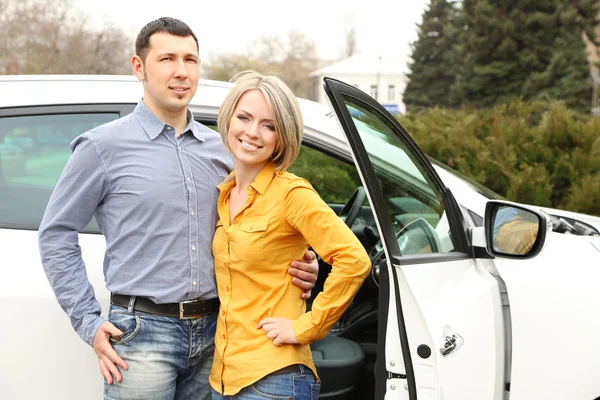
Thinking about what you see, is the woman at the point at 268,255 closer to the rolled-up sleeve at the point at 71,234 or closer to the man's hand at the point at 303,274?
the man's hand at the point at 303,274

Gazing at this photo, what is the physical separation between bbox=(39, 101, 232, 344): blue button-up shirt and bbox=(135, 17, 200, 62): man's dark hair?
0.26 meters

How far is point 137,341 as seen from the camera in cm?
180

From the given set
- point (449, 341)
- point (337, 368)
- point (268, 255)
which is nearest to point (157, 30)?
point (268, 255)

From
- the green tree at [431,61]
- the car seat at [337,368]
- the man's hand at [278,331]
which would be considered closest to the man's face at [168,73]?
the man's hand at [278,331]

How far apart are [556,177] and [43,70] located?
99.1 feet

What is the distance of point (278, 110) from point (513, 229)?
828 millimetres

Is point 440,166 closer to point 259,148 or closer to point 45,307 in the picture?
point 259,148

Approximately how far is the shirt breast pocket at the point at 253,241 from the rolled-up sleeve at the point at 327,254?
9cm

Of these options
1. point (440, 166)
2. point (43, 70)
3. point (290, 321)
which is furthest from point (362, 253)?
point (43, 70)

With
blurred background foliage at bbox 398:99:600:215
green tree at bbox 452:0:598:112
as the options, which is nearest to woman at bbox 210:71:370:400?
blurred background foliage at bbox 398:99:600:215

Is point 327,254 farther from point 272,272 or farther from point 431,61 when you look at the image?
point 431,61

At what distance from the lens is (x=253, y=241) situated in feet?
5.89

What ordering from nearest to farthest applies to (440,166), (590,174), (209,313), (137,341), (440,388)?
1. (440,388)
2. (137,341)
3. (209,313)
4. (440,166)
5. (590,174)

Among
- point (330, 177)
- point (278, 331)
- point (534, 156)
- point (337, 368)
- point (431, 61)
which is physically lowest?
point (337, 368)
